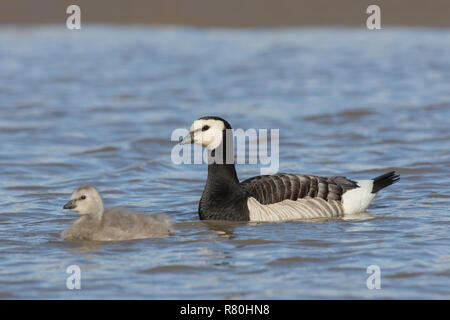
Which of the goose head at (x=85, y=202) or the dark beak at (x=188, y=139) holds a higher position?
the dark beak at (x=188, y=139)

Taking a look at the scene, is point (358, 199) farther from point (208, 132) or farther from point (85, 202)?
point (85, 202)

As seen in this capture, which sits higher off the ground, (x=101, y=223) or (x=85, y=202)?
(x=85, y=202)

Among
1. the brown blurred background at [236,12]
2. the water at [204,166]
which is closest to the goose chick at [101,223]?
the water at [204,166]

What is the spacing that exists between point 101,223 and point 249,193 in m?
1.89

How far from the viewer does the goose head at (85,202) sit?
938cm

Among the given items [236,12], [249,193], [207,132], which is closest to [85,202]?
[207,132]

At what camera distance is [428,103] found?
1864 centimetres

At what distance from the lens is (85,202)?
9.41 metres

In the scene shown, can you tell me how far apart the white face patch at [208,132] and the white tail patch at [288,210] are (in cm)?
83

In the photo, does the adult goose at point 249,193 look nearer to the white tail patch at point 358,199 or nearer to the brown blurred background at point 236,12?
the white tail patch at point 358,199

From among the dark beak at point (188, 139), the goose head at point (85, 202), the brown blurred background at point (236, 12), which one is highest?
the brown blurred background at point (236, 12)
